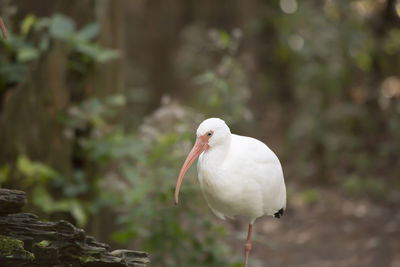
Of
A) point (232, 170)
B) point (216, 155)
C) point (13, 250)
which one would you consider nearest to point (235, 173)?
point (232, 170)

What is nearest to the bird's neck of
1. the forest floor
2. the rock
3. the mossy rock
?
the rock

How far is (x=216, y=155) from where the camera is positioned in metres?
3.85

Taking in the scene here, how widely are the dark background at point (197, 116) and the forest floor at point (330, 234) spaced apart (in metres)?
0.03

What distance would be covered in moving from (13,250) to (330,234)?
6790 millimetres

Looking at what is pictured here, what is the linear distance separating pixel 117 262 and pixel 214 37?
10.1ft

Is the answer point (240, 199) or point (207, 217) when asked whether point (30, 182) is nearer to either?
point (207, 217)

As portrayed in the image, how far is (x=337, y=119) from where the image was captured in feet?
36.5

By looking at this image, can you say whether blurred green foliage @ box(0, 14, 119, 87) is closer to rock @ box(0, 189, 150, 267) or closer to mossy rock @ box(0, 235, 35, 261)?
rock @ box(0, 189, 150, 267)

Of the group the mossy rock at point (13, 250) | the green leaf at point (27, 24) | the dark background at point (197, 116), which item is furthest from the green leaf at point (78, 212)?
the mossy rock at point (13, 250)

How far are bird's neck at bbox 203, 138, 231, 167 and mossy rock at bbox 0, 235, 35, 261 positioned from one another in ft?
4.17

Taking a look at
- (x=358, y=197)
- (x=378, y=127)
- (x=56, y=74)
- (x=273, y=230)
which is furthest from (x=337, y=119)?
(x=56, y=74)

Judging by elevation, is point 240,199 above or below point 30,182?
below

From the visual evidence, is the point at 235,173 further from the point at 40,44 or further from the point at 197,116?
the point at 40,44

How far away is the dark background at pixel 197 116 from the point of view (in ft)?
19.1
